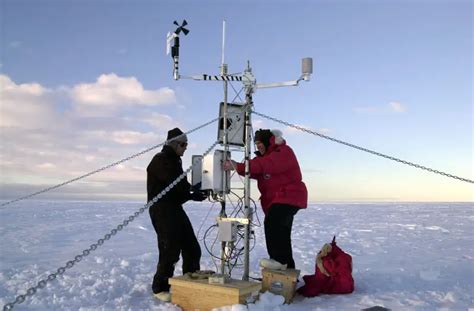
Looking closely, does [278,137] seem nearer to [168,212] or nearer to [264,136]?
[264,136]

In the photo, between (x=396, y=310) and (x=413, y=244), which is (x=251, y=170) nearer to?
(x=396, y=310)

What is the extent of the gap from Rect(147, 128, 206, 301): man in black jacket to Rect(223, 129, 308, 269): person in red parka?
2.14 ft

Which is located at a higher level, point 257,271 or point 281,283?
point 281,283

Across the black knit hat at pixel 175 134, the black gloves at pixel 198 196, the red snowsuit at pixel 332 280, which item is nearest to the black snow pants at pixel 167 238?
the black gloves at pixel 198 196

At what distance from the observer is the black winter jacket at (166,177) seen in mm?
4703

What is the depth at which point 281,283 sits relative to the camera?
191 inches

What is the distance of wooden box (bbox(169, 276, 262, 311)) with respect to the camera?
409 centimetres

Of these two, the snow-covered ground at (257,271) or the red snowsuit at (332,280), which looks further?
the red snowsuit at (332,280)

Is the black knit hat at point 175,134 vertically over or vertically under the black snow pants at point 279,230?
over

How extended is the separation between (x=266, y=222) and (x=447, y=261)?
437 cm

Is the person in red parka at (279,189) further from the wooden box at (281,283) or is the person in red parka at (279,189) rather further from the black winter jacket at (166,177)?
the black winter jacket at (166,177)

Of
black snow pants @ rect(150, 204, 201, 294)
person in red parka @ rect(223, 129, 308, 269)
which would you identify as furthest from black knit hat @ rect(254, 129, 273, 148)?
black snow pants @ rect(150, 204, 201, 294)

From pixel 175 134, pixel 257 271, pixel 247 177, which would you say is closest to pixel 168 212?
pixel 175 134

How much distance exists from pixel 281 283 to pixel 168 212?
1444 mm
